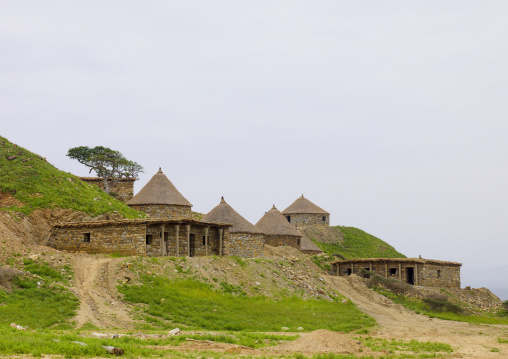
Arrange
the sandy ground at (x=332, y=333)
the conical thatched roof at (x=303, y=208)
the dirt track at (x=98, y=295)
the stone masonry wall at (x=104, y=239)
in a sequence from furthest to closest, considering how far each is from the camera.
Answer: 1. the conical thatched roof at (x=303, y=208)
2. the stone masonry wall at (x=104, y=239)
3. the dirt track at (x=98, y=295)
4. the sandy ground at (x=332, y=333)

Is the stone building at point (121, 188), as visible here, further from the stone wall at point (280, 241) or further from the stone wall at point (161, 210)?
the stone wall at point (280, 241)

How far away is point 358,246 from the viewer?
233 ft

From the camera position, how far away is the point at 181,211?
165 feet

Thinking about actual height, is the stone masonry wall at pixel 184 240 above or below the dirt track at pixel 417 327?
above

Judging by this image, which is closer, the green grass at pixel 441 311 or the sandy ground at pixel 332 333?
the sandy ground at pixel 332 333

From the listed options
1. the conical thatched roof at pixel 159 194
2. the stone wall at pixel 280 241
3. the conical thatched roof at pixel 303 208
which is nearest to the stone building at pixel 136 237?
the conical thatched roof at pixel 159 194

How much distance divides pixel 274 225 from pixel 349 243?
19.7m

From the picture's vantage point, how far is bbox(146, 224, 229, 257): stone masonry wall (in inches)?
1372

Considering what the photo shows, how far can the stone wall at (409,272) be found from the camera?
148 feet

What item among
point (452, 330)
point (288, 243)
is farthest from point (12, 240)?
point (288, 243)

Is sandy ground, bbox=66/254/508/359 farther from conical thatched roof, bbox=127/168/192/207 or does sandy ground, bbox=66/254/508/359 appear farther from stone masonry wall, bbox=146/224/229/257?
conical thatched roof, bbox=127/168/192/207

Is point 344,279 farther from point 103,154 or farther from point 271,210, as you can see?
point 103,154

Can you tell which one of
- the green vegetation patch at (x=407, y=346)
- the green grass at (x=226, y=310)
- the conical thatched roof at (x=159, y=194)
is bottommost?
the green vegetation patch at (x=407, y=346)

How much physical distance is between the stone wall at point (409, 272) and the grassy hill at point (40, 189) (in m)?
16.9
